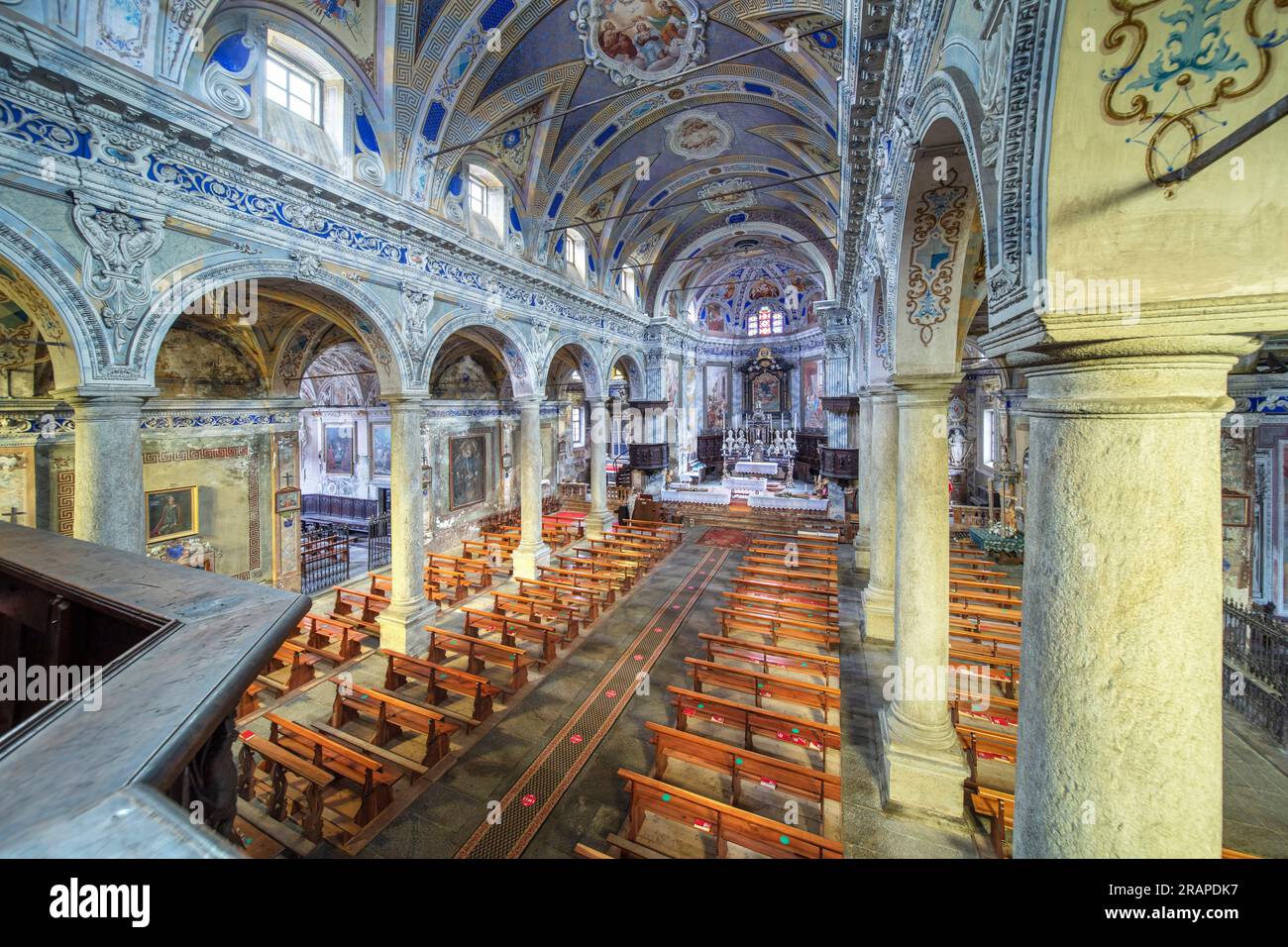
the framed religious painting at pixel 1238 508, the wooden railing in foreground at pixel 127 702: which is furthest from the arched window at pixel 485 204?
the framed religious painting at pixel 1238 508

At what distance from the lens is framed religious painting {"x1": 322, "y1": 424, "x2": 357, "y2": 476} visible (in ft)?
58.7

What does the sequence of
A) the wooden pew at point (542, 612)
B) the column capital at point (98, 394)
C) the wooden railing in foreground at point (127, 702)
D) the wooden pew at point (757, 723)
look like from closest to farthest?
the wooden railing in foreground at point (127, 702)
the column capital at point (98, 394)
the wooden pew at point (757, 723)
the wooden pew at point (542, 612)

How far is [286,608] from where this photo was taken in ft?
6.37

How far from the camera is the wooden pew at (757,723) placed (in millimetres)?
5551

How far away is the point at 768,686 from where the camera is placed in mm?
6523

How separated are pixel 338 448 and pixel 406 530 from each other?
35.5 ft

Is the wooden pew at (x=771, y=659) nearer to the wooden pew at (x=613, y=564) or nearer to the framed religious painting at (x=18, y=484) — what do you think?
the wooden pew at (x=613, y=564)

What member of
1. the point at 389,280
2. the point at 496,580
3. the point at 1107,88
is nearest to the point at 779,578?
the point at 496,580

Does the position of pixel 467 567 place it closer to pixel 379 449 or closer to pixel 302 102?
pixel 379 449

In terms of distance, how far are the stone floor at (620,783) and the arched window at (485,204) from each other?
853 centimetres
